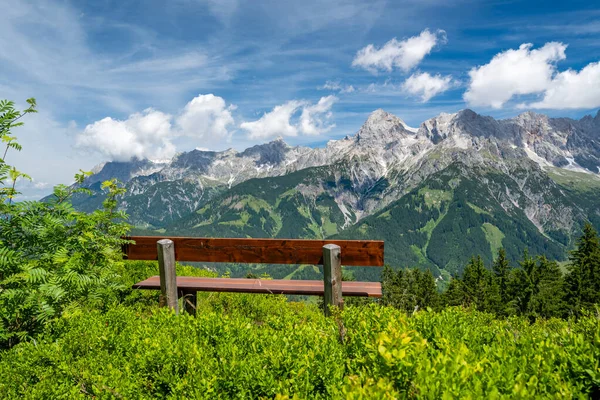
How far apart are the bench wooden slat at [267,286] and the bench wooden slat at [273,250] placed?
1.69ft

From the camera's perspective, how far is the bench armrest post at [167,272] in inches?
262

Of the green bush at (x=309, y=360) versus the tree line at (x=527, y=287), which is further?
the tree line at (x=527, y=287)

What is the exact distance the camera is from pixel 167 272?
6.68 m

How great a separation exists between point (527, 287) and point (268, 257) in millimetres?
59572

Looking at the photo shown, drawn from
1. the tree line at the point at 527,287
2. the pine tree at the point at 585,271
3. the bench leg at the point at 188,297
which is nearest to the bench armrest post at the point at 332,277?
the bench leg at the point at 188,297

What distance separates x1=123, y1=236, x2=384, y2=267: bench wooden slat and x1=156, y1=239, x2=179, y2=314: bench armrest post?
0.26 m

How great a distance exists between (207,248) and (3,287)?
11.3 ft

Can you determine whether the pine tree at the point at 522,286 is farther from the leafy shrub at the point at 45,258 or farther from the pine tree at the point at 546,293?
the leafy shrub at the point at 45,258

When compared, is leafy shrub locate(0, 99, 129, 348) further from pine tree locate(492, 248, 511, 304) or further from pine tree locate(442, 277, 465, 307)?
pine tree locate(492, 248, 511, 304)

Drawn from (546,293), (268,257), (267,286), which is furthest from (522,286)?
(268,257)

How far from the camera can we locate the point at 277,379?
3.15 m

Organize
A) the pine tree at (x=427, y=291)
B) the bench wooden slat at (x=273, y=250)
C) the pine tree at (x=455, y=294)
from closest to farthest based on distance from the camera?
the bench wooden slat at (x=273, y=250), the pine tree at (x=455, y=294), the pine tree at (x=427, y=291)

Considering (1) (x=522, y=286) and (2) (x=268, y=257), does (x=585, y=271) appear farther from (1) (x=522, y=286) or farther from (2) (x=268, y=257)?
(2) (x=268, y=257)

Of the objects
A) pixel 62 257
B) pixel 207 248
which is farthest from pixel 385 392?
pixel 62 257
